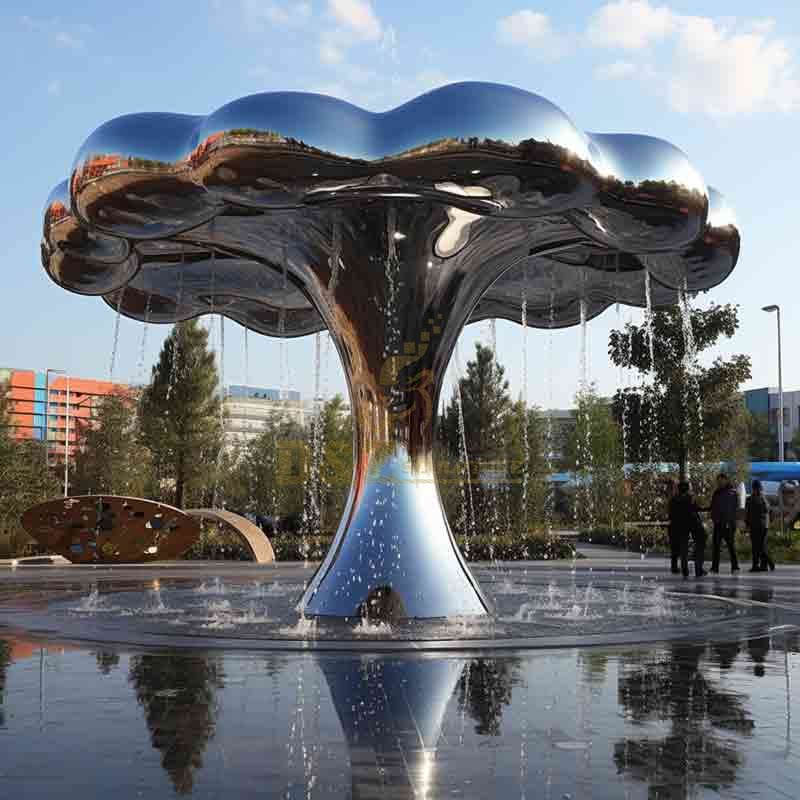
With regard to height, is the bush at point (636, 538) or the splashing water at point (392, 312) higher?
the splashing water at point (392, 312)

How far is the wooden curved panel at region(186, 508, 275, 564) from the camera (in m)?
22.8

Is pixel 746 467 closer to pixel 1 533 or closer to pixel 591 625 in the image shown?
pixel 1 533

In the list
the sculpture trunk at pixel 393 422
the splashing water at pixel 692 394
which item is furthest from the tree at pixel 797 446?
the sculpture trunk at pixel 393 422

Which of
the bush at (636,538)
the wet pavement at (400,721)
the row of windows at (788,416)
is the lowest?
the wet pavement at (400,721)

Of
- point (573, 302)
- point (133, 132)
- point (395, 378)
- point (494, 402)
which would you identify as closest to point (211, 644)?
point (395, 378)

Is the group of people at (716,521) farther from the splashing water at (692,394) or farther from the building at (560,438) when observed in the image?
the building at (560,438)

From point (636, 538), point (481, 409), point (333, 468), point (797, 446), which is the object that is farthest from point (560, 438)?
point (797, 446)

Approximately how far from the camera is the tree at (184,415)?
3919 centimetres

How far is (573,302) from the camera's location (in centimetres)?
1340

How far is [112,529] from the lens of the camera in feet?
72.5

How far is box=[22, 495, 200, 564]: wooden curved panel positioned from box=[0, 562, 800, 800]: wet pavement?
1301cm

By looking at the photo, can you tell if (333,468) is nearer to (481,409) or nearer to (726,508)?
(481,409)

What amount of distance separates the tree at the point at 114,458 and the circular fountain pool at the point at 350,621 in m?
25.9

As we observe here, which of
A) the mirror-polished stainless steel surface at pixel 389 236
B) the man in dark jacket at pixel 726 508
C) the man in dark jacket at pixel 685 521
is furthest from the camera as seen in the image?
the man in dark jacket at pixel 726 508
